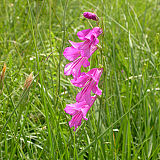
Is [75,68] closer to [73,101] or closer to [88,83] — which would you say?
[88,83]

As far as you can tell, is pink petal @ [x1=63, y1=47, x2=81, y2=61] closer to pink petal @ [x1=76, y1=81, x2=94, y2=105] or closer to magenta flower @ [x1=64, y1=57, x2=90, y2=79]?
magenta flower @ [x1=64, y1=57, x2=90, y2=79]

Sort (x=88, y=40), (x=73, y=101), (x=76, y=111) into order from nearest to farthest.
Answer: (x=88, y=40), (x=76, y=111), (x=73, y=101)

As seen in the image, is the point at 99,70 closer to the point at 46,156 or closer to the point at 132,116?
the point at 46,156

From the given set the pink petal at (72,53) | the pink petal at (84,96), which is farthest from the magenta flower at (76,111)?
the pink petal at (72,53)

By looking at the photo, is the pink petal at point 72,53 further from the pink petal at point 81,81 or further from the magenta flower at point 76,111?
the magenta flower at point 76,111

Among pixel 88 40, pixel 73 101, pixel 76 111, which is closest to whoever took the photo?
pixel 88 40

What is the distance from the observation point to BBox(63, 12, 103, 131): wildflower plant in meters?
1.16

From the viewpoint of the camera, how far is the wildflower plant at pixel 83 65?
3.82 feet

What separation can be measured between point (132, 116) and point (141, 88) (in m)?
0.29

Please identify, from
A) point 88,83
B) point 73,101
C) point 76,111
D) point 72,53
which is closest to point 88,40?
point 72,53

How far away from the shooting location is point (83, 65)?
1.24 metres

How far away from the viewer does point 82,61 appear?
125 cm

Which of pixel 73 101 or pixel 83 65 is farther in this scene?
pixel 73 101

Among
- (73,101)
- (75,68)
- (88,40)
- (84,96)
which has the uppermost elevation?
(88,40)
